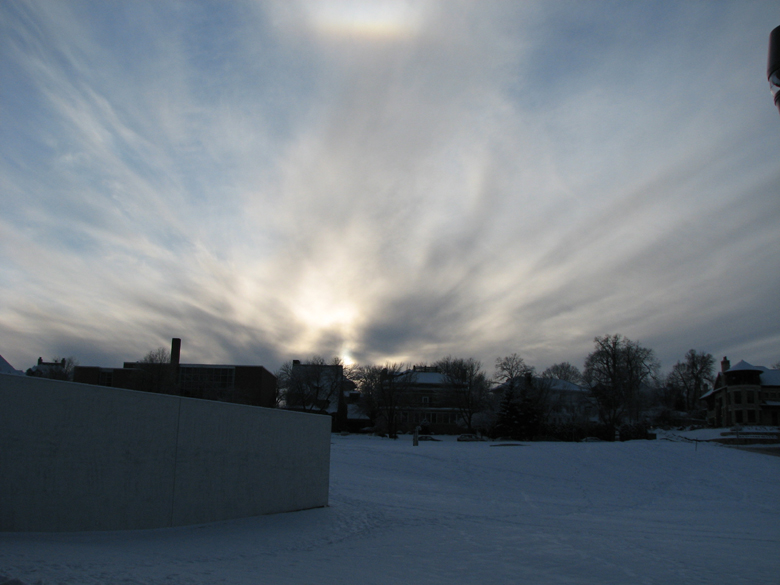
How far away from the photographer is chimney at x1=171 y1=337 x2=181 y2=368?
7138 centimetres

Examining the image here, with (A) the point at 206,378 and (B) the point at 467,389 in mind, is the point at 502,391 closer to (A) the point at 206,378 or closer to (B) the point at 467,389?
(B) the point at 467,389

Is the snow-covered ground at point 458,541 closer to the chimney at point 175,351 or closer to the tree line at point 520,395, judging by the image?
the tree line at point 520,395

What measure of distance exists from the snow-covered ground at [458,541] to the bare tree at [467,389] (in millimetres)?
49368

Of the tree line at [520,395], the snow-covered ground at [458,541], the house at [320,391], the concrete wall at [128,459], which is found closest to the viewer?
the snow-covered ground at [458,541]

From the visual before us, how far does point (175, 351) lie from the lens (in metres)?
72.0

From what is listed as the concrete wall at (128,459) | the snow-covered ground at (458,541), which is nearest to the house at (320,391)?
the snow-covered ground at (458,541)

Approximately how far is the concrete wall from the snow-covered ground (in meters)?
0.39

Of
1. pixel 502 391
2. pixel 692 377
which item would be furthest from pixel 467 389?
pixel 692 377

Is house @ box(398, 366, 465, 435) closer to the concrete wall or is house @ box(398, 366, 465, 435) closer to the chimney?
the chimney

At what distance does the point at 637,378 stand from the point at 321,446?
62231mm

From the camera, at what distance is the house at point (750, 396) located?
215ft

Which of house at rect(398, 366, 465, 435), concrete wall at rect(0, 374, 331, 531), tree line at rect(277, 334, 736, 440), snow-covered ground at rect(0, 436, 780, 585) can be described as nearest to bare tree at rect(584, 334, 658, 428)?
tree line at rect(277, 334, 736, 440)

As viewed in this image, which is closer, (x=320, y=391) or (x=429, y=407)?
(x=320, y=391)

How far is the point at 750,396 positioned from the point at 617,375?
54.7ft
